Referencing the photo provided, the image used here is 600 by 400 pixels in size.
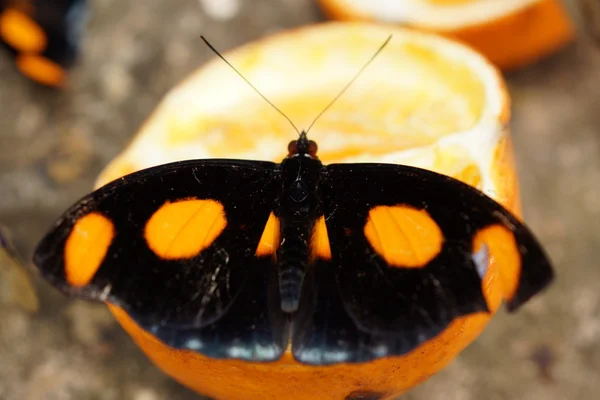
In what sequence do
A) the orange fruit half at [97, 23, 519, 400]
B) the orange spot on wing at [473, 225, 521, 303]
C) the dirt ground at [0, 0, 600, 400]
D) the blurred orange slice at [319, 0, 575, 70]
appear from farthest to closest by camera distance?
the blurred orange slice at [319, 0, 575, 70], the dirt ground at [0, 0, 600, 400], the orange fruit half at [97, 23, 519, 400], the orange spot on wing at [473, 225, 521, 303]

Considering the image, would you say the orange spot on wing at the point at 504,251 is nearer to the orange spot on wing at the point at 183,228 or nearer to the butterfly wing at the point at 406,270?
the butterfly wing at the point at 406,270

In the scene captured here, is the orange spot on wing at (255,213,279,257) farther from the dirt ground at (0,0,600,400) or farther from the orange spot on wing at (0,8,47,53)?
the orange spot on wing at (0,8,47,53)

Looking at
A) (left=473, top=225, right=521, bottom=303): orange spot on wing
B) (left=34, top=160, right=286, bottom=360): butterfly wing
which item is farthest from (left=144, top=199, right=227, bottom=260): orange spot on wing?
(left=473, top=225, right=521, bottom=303): orange spot on wing

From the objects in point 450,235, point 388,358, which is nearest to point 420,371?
point 388,358

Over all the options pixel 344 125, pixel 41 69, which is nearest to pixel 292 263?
pixel 344 125

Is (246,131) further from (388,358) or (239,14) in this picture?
(239,14)

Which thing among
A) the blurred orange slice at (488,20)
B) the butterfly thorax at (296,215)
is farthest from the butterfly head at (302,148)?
the blurred orange slice at (488,20)
